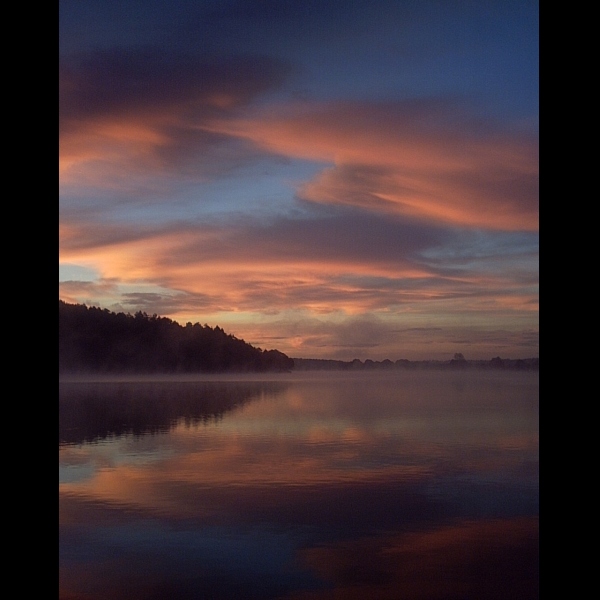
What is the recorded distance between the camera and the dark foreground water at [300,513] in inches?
229

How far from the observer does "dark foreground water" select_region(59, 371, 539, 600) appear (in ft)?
19.1

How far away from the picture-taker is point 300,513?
27.1 feet

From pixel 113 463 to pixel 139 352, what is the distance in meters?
64.4

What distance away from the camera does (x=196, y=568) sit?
6234mm

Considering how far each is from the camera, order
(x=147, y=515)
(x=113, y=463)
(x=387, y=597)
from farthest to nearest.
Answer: (x=113, y=463)
(x=147, y=515)
(x=387, y=597)

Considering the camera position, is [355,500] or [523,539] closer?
[523,539]
